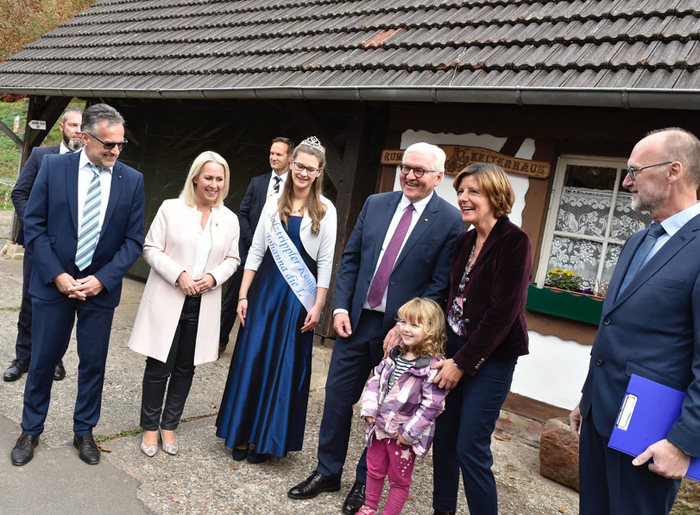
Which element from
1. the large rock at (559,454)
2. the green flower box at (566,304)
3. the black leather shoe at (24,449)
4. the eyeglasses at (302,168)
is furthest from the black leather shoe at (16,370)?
the green flower box at (566,304)

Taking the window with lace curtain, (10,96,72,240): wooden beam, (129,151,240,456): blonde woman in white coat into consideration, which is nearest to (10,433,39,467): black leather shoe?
(129,151,240,456): blonde woman in white coat

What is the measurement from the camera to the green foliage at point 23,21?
934 inches

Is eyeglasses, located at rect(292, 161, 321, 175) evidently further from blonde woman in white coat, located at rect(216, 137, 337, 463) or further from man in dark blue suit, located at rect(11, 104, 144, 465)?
man in dark blue suit, located at rect(11, 104, 144, 465)

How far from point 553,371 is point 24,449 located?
12.2 ft

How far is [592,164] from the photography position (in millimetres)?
5188

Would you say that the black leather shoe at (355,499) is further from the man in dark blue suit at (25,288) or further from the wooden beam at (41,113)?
the wooden beam at (41,113)

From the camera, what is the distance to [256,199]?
5938 mm

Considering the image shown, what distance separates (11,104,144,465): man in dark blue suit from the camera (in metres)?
3.53

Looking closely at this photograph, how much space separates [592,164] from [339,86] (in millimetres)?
2180

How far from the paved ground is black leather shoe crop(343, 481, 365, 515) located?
0.24 feet

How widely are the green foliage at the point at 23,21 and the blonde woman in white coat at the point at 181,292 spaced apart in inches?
918

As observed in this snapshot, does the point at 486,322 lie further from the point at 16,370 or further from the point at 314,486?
the point at 16,370

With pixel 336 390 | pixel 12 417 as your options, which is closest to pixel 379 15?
pixel 336 390

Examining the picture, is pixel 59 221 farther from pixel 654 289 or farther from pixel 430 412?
pixel 654 289
